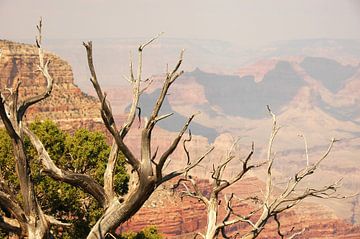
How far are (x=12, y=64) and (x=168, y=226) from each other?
143 ft

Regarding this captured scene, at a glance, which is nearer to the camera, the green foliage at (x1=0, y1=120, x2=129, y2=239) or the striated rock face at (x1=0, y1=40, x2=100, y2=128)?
the green foliage at (x1=0, y1=120, x2=129, y2=239)

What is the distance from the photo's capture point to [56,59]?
118438 mm

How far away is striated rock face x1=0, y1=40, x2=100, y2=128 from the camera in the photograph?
101 metres

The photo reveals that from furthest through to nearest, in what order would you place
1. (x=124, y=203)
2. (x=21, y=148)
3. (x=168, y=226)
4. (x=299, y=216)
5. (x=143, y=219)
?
(x=299, y=216) → (x=168, y=226) → (x=143, y=219) → (x=21, y=148) → (x=124, y=203)

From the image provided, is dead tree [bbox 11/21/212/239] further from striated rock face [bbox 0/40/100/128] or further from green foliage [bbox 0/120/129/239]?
striated rock face [bbox 0/40/100/128]

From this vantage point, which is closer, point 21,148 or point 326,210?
point 21,148

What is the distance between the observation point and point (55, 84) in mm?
111062

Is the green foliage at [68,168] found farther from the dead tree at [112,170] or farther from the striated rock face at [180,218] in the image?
the striated rock face at [180,218]

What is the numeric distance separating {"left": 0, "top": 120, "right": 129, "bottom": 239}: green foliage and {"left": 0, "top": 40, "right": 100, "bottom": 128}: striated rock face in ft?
219

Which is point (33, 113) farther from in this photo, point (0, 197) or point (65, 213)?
point (0, 197)

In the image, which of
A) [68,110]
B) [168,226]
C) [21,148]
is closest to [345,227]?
[168,226]

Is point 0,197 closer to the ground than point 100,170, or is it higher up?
higher up

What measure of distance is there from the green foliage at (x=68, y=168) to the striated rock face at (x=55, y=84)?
219 ft

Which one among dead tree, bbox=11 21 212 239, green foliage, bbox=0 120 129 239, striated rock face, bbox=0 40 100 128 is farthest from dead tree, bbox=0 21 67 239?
striated rock face, bbox=0 40 100 128
